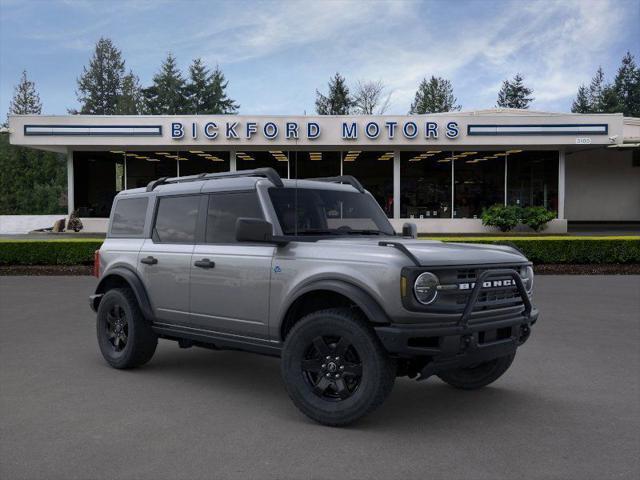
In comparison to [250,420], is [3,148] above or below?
above

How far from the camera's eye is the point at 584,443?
439 cm

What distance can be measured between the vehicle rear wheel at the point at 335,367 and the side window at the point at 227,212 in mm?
1249

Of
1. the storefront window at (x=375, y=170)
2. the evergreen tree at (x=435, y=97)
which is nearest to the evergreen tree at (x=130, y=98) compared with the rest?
the evergreen tree at (x=435, y=97)

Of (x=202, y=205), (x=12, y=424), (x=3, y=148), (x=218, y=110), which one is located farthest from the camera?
(x=218, y=110)

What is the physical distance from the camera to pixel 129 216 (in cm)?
693

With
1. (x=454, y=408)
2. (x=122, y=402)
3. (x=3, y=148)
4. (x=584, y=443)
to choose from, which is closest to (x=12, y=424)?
(x=122, y=402)

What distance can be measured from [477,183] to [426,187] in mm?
2456

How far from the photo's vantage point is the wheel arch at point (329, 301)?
4.49 meters

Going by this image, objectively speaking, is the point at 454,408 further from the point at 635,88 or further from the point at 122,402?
the point at 635,88

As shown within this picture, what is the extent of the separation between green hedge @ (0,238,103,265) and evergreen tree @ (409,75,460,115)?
219 feet

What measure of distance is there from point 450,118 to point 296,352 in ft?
78.2

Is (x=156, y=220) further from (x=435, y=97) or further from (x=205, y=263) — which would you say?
(x=435, y=97)

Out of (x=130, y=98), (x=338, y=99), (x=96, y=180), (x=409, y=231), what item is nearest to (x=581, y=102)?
(x=338, y=99)

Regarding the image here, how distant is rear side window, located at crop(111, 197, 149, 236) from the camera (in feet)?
22.2
